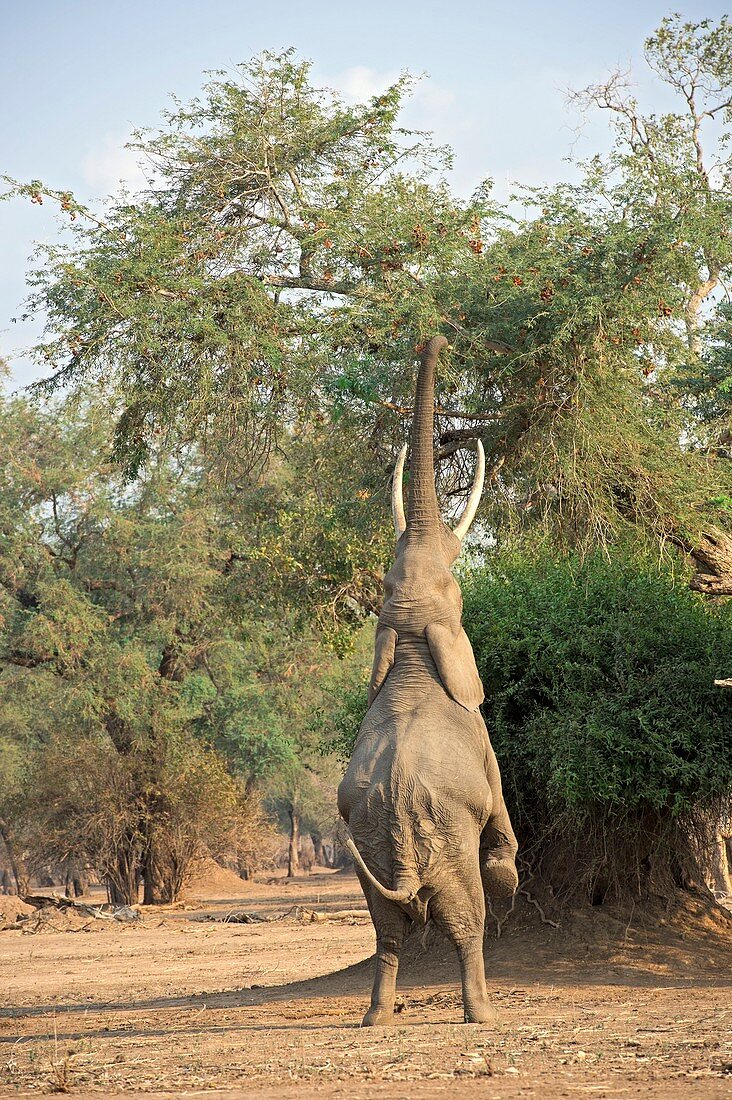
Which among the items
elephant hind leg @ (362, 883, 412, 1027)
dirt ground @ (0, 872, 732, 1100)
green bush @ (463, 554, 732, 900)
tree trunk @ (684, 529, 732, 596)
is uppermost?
tree trunk @ (684, 529, 732, 596)

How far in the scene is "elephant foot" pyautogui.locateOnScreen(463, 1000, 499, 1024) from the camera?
796 centimetres

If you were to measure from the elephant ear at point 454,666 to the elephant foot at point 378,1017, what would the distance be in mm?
1994

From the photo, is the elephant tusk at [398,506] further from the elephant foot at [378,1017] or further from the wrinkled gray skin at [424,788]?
the elephant foot at [378,1017]

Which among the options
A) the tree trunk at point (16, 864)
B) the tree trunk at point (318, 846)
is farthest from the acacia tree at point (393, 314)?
the tree trunk at point (318, 846)

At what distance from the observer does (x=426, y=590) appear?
861 centimetres

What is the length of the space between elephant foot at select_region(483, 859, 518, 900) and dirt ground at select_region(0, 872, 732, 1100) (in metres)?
0.82

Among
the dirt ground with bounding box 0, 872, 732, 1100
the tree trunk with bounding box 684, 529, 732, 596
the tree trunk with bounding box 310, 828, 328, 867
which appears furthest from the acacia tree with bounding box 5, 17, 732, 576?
the tree trunk with bounding box 310, 828, 328, 867

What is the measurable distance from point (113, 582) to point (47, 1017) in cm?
1902

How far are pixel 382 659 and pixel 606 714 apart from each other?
3.05 m

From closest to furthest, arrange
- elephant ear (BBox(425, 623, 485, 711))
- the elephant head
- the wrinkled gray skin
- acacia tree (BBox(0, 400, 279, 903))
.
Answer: the wrinkled gray skin → elephant ear (BBox(425, 623, 485, 711)) → the elephant head → acacia tree (BBox(0, 400, 279, 903))

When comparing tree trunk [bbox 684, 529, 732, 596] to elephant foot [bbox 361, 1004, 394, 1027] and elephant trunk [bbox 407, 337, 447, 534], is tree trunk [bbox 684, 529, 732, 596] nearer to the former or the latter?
elephant trunk [bbox 407, 337, 447, 534]

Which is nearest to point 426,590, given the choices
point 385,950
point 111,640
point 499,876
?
point 499,876

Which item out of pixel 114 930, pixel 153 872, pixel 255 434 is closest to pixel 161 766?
pixel 153 872

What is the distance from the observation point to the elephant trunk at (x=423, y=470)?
29.3ft
